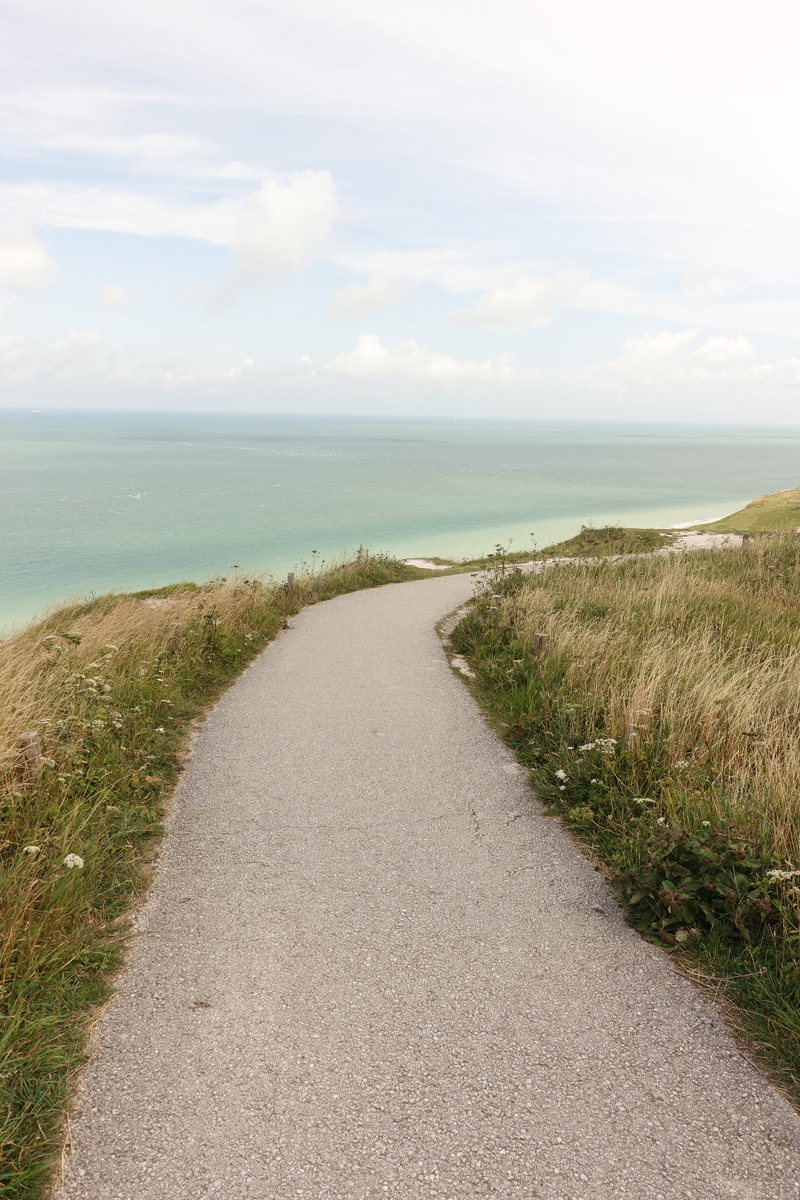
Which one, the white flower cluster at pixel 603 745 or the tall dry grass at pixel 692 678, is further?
the white flower cluster at pixel 603 745

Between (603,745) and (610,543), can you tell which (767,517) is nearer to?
(610,543)

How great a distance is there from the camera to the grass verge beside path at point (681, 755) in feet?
13.6

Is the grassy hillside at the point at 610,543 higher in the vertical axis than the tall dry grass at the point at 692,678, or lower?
higher

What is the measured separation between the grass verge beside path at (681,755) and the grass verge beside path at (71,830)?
365 centimetres

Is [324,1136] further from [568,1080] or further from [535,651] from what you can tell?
[535,651]

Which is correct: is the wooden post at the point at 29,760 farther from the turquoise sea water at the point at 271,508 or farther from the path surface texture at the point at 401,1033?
the turquoise sea water at the point at 271,508

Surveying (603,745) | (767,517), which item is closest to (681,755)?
(603,745)

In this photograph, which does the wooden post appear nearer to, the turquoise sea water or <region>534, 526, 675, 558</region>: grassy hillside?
<region>534, 526, 675, 558</region>: grassy hillside

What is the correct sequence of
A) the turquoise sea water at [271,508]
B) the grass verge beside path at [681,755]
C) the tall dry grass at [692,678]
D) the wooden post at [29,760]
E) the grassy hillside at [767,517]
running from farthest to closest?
the turquoise sea water at [271,508] → the grassy hillside at [767,517] → the tall dry grass at [692,678] → the wooden post at [29,760] → the grass verge beside path at [681,755]

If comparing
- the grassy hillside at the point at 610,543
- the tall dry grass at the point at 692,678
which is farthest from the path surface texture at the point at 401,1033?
the grassy hillside at the point at 610,543

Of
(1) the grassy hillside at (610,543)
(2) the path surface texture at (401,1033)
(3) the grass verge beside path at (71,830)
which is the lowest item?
(2) the path surface texture at (401,1033)

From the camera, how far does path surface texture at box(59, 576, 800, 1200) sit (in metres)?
2.90

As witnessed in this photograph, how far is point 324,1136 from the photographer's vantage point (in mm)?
3014

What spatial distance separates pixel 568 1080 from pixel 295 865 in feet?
8.39
